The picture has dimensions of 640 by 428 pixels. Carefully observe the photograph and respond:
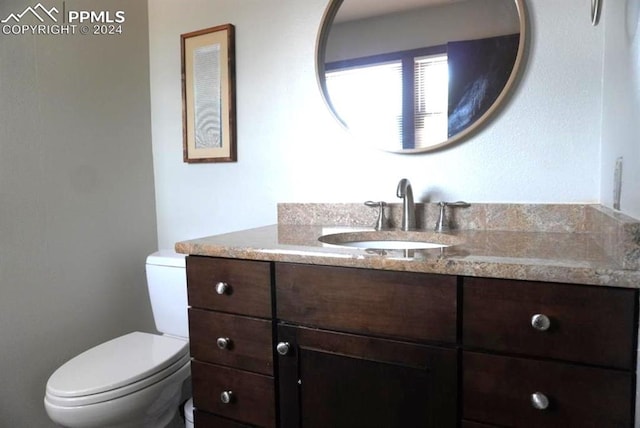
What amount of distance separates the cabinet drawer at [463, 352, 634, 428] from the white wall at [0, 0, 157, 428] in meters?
1.54

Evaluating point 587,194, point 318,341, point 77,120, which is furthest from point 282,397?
point 77,120

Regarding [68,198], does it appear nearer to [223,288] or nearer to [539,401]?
[223,288]

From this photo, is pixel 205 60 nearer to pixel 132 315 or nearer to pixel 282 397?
pixel 132 315

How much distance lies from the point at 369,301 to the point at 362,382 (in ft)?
0.64

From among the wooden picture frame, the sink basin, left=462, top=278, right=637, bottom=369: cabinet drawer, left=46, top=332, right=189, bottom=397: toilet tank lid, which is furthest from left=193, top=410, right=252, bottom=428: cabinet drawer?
the wooden picture frame

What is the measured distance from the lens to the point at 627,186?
896mm

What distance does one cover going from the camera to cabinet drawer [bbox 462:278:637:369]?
2.50 feet

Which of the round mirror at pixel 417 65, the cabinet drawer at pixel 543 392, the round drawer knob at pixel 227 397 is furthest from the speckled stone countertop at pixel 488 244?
the round drawer knob at pixel 227 397

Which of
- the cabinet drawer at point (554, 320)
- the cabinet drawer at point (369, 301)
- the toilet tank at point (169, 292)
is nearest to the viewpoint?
the cabinet drawer at point (554, 320)

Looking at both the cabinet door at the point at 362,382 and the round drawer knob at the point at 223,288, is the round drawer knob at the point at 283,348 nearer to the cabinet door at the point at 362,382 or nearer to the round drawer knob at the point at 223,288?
the cabinet door at the point at 362,382

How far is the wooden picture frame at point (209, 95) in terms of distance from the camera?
1.77 m

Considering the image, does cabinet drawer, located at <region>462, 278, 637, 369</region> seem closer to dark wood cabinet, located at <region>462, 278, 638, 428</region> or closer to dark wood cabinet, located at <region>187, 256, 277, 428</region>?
dark wood cabinet, located at <region>462, 278, 638, 428</region>

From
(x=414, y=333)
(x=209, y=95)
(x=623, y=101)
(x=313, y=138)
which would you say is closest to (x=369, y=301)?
(x=414, y=333)

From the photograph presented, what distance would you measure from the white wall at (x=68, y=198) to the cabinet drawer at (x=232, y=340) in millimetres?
799
